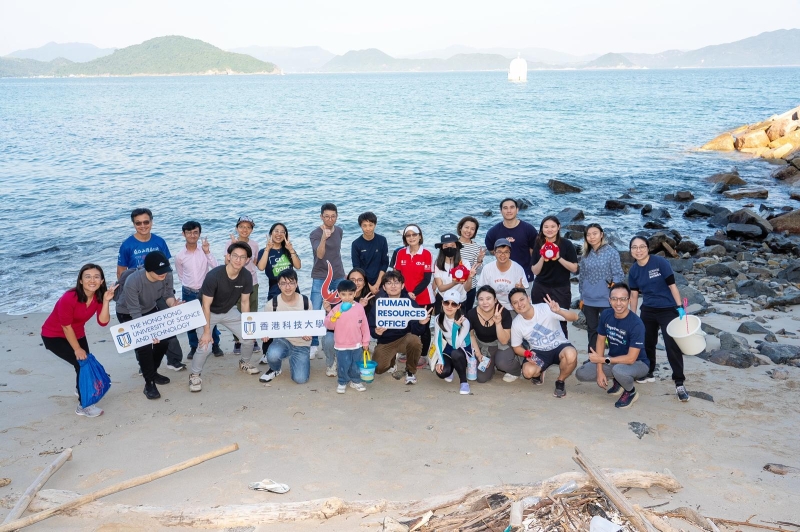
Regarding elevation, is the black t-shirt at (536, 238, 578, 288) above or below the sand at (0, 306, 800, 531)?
above

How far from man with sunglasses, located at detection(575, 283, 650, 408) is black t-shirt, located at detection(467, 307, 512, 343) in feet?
3.93

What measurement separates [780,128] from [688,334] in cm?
3415

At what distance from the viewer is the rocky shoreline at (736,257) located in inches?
372

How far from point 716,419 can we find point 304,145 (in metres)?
38.4

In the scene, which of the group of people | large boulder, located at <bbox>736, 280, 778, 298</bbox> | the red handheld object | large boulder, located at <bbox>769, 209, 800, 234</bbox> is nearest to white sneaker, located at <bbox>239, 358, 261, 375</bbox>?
the group of people

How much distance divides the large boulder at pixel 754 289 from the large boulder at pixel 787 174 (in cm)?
1800

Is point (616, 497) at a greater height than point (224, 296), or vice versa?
point (224, 296)

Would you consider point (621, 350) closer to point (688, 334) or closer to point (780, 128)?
point (688, 334)

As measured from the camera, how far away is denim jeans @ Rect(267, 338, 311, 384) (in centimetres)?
835

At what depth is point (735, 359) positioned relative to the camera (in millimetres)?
8703

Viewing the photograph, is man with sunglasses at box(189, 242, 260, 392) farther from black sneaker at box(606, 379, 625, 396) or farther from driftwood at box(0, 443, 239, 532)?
black sneaker at box(606, 379, 625, 396)

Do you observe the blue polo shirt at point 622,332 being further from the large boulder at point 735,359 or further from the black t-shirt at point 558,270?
the large boulder at point 735,359

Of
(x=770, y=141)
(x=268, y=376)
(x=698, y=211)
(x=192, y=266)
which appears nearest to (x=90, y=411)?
(x=268, y=376)

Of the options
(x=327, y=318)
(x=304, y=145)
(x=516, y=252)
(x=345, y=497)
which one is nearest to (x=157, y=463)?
(x=345, y=497)
